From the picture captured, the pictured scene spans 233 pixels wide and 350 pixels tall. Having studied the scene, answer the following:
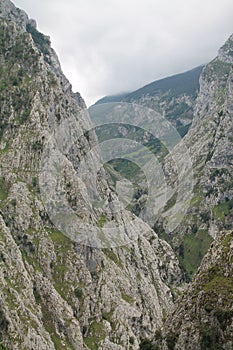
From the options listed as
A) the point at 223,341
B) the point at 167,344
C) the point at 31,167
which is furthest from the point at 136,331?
the point at 223,341

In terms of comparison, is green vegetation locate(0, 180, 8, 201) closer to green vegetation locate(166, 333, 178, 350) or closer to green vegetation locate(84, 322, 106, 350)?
green vegetation locate(84, 322, 106, 350)

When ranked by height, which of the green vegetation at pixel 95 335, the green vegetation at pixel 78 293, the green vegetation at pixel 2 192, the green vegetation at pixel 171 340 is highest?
the green vegetation at pixel 2 192

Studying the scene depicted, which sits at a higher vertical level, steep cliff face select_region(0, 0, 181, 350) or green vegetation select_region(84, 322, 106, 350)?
steep cliff face select_region(0, 0, 181, 350)

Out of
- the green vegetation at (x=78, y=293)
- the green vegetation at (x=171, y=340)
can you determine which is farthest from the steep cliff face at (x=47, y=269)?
the green vegetation at (x=171, y=340)

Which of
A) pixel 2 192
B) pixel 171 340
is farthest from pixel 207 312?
pixel 2 192

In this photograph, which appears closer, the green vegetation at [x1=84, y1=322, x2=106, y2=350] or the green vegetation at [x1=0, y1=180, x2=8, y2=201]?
the green vegetation at [x1=84, y1=322, x2=106, y2=350]

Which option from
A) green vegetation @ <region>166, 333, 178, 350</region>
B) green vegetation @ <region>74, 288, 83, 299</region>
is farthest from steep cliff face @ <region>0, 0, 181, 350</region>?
green vegetation @ <region>166, 333, 178, 350</region>

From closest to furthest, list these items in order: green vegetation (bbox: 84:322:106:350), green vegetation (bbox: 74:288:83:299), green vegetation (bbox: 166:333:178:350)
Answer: green vegetation (bbox: 166:333:178:350)
green vegetation (bbox: 84:322:106:350)
green vegetation (bbox: 74:288:83:299)

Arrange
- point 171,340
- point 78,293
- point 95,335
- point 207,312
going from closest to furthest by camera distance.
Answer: point 207,312 → point 171,340 → point 95,335 → point 78,293

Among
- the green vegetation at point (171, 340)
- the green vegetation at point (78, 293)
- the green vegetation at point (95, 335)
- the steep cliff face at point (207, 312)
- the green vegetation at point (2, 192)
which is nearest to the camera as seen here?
the steep cliff face at point (207, 312)

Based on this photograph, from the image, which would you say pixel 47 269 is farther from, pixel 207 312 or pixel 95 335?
pixel 207 312

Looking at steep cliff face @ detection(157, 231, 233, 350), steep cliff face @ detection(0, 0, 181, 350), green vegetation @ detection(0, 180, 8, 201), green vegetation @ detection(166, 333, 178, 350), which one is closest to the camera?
steep cliff face @ detection(157, 231, 233, 350)

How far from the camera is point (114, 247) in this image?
646 ft

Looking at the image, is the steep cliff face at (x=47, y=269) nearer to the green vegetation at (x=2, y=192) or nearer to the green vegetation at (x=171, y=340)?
the green vegetation at (x=2, y=192)
